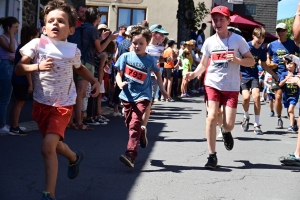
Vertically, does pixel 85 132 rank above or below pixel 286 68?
below

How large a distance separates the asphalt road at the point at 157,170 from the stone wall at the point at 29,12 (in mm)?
6295

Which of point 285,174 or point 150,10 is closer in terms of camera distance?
point 285,174

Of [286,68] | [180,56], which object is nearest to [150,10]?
[180,56]

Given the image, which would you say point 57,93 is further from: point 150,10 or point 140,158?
point 150,10

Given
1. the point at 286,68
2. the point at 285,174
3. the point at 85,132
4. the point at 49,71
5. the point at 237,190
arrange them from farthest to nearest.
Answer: the point at 286,68
the point at 85,132
the point at 285,174
the point at 237,190
the point at 49,71

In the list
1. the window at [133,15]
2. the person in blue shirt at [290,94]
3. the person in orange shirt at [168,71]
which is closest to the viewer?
the person in blue shirt at [290,94]

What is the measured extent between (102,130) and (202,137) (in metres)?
1.70

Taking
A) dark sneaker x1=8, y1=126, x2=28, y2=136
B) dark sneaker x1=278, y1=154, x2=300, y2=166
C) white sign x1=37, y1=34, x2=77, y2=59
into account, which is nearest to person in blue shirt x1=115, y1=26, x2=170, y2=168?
dark sneaker x1=278, y1=154, x2=300, y2=166

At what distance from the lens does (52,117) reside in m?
5.46

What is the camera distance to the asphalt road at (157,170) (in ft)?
19.7

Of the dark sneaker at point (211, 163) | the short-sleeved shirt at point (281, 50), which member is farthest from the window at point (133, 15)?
the dark sneaker at point (211, 163)

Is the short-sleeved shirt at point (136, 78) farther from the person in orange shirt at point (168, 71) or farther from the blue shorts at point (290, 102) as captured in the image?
the person in orange shirt at point (168, 71)

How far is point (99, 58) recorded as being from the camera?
11.5 m

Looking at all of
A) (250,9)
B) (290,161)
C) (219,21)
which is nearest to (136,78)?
(219,21)
